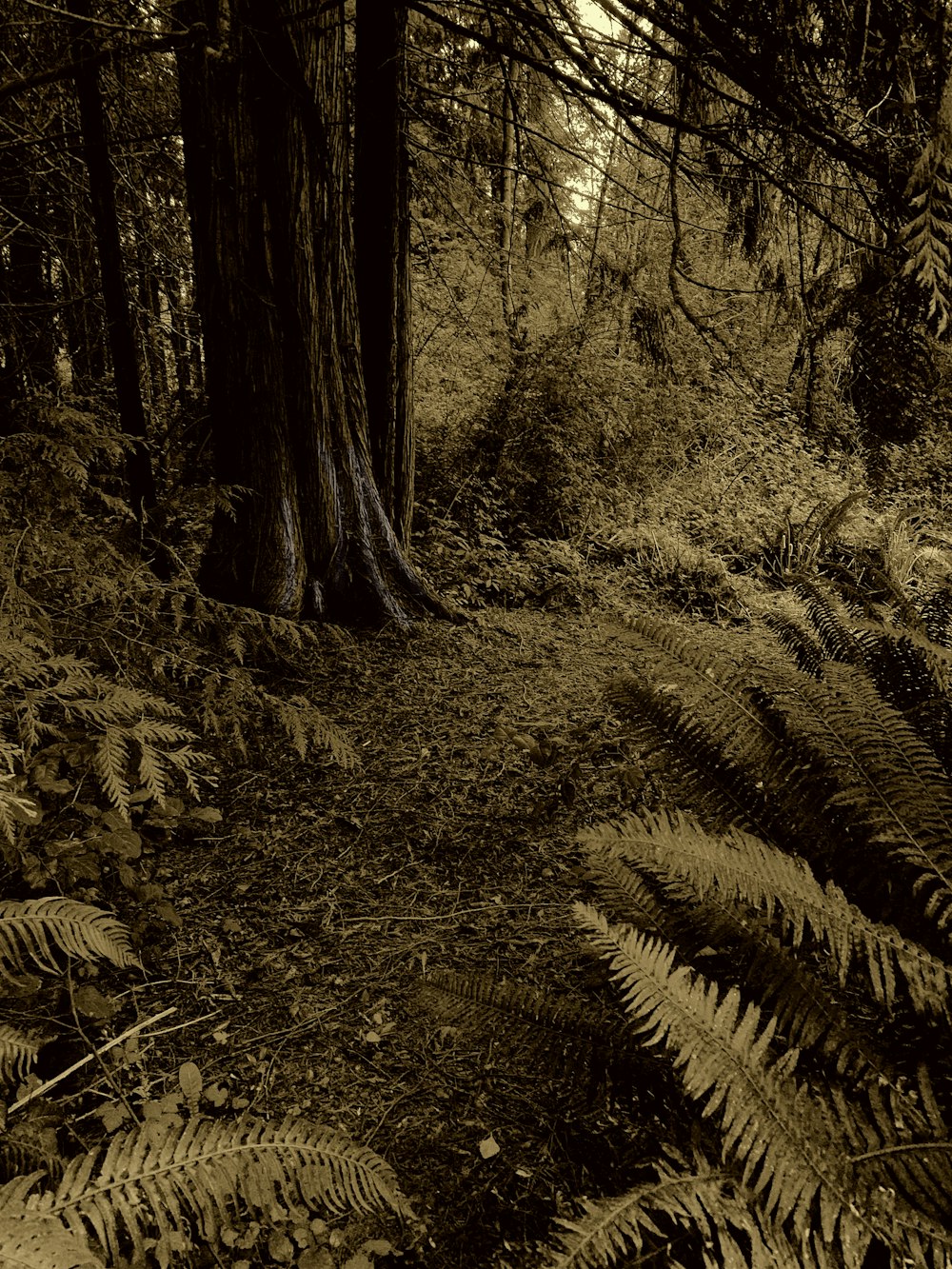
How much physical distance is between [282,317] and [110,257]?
76 cm

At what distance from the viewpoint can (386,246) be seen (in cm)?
420

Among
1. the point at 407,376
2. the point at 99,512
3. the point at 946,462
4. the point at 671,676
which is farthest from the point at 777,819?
the point at 946,462

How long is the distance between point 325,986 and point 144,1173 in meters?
0.97

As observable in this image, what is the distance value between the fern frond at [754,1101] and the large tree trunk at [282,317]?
2933 millimetres

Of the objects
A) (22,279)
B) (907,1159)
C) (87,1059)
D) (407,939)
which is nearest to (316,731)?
(407,939)

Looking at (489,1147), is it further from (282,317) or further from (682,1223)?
(282,317)

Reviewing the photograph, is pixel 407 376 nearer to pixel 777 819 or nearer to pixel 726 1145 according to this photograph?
pixel 777 819

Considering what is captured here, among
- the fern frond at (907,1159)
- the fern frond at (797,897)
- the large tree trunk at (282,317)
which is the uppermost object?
the large tree trunk at (282,317)

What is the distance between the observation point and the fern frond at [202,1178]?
3.55 ft

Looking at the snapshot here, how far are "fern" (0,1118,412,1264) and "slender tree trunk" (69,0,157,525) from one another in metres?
2.20

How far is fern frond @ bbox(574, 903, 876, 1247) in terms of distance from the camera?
896 mm

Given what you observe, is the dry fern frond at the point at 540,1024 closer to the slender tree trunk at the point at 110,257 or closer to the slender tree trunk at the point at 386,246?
the slender tree trunk at the point at 110,257

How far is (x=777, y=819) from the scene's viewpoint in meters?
1.61

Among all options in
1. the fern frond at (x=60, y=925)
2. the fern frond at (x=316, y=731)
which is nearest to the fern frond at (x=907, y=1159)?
the fern frond at (x=60, y=925)
